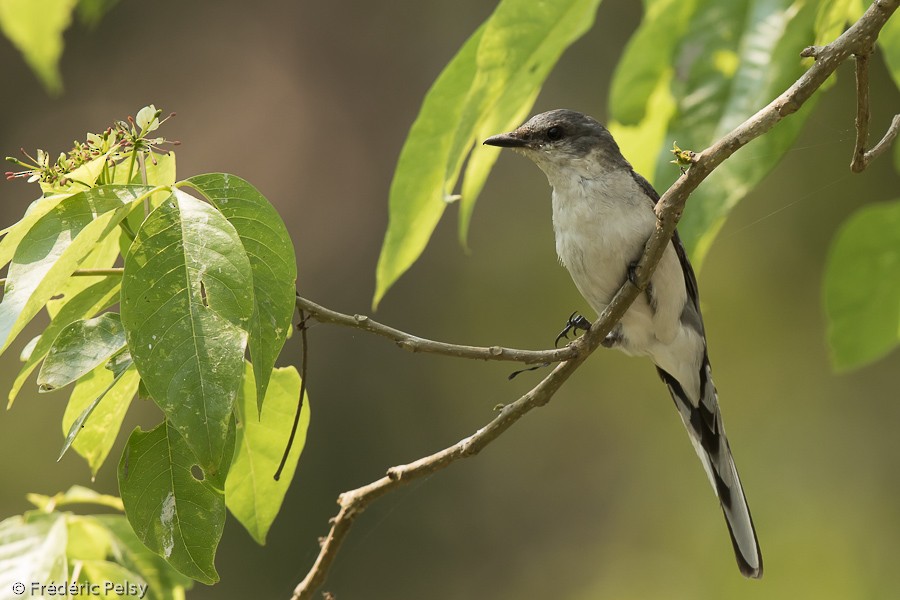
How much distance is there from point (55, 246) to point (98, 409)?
1.69 feet

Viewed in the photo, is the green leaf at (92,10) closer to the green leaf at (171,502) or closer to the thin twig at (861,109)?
the green leaf at (171,502)

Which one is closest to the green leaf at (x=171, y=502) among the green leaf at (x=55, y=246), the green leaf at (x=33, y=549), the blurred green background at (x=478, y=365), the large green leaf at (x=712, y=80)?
the green leaf at (x=55, y=246)

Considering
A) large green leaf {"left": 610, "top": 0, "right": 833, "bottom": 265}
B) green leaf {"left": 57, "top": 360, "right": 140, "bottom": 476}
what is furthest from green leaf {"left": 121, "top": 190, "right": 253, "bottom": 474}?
large green leaf {"left": 610, "top": 0, "right": 833, "bottom": 265}

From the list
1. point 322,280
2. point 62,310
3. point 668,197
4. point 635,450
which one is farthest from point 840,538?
point 62,310

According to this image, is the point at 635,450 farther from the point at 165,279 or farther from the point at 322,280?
the point at 165,279

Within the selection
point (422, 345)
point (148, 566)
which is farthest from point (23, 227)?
point (148, 566)

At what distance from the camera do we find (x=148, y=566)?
2.14m

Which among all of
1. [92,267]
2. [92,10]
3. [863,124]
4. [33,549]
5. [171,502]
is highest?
[92,10]

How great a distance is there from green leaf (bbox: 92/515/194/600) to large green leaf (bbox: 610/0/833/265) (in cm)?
137

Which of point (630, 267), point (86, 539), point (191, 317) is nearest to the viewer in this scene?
point (191, 317)

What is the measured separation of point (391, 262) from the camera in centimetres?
202

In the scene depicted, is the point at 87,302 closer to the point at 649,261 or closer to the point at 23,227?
the point at 23,227

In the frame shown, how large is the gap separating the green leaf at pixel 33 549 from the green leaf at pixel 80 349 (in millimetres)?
534

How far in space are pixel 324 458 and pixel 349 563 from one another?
97 cm
